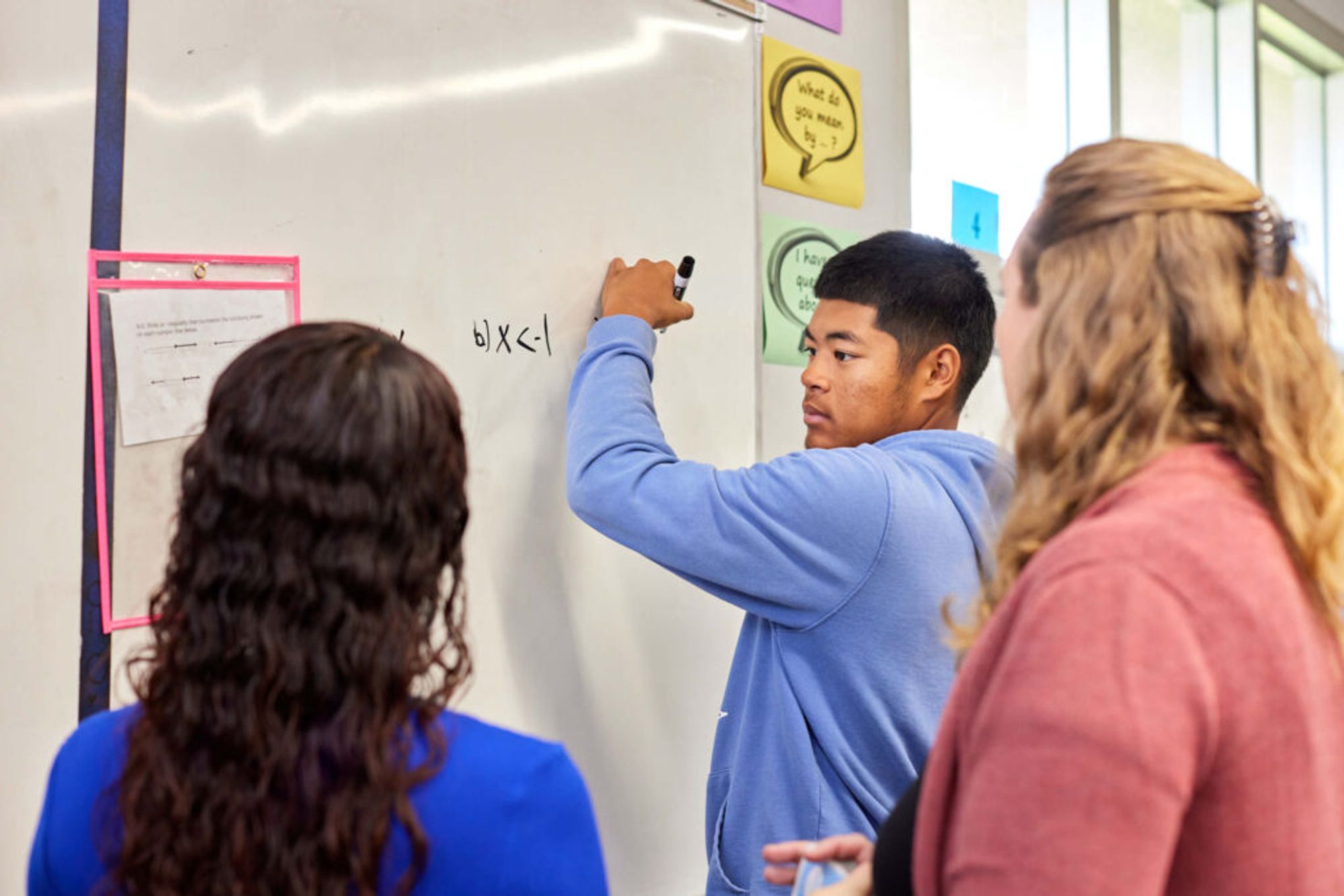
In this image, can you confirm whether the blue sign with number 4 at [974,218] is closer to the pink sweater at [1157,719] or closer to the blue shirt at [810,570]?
the blue shirt at [810,570]

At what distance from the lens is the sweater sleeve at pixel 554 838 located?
69cm

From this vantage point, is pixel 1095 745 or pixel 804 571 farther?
pixel 804 571

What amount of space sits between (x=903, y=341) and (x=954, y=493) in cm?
23

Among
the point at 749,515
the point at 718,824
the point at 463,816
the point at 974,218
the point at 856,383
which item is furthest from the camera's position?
the point at 974,218

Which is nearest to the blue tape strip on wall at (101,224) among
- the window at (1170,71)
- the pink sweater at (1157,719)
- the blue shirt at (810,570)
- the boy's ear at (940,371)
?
the blue shirt at (810,570)

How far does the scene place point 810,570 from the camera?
3.89 ft

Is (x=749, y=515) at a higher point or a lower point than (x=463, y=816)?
higher

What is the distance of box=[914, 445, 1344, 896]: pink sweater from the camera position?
58 centimetres

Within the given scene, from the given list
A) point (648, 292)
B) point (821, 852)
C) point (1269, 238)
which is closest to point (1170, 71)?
point (648, 292)

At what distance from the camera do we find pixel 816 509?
117 centimetres

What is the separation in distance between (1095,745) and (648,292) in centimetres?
92

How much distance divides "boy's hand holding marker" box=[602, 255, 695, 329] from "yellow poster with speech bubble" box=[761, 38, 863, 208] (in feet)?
1.10

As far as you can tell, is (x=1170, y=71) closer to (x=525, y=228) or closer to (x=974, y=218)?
(x=974, y=218)

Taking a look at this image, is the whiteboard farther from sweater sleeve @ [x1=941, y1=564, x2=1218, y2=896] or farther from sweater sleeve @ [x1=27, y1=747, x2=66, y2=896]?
sweater sleeve @ [x1=941, y1=564, x2=1218, y2=896]
